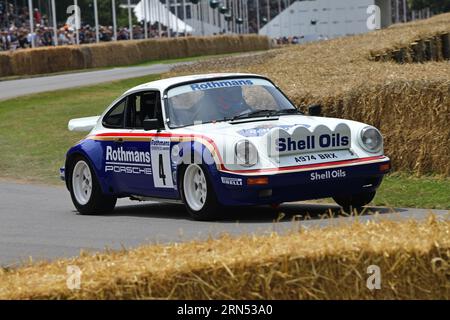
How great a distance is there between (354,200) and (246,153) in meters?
1.45

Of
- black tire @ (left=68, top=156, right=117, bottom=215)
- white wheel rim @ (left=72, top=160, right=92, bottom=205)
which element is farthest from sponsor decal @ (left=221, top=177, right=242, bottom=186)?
white wheel rim @ (left=72, top=160, right=92, bottom=205)

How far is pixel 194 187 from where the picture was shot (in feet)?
35.9

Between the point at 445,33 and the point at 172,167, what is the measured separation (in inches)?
616

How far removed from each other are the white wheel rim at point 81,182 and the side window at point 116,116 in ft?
1.67

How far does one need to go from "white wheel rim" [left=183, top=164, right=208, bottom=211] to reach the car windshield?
0.69 meters

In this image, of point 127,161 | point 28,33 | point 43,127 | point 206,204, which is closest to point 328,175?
point 206,204

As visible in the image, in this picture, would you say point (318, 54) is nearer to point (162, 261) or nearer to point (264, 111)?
point (264, 111)

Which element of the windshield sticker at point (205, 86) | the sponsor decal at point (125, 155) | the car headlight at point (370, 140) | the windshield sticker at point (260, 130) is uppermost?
the windshield sticker at point (205, 86)

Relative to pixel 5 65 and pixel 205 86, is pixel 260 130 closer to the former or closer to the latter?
pixel 205 86

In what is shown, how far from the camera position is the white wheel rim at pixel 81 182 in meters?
12.6

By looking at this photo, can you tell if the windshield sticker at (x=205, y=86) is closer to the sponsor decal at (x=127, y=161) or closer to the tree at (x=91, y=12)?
the sponsor decal at (x=127, y=161)

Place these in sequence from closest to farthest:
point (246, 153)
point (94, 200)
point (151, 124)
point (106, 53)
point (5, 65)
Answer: point (246, 153), point (151, 124), point (94, 200), point (5, 65), point (106, 53)

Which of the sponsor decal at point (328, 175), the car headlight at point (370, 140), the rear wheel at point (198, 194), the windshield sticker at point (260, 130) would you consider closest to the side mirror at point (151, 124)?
the rear wheel at point (198, 194)

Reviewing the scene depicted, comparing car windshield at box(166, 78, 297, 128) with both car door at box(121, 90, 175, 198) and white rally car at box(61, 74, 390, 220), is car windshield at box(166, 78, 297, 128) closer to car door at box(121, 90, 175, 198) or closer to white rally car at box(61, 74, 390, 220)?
white rally car at box(61, 74, 390, 220)
